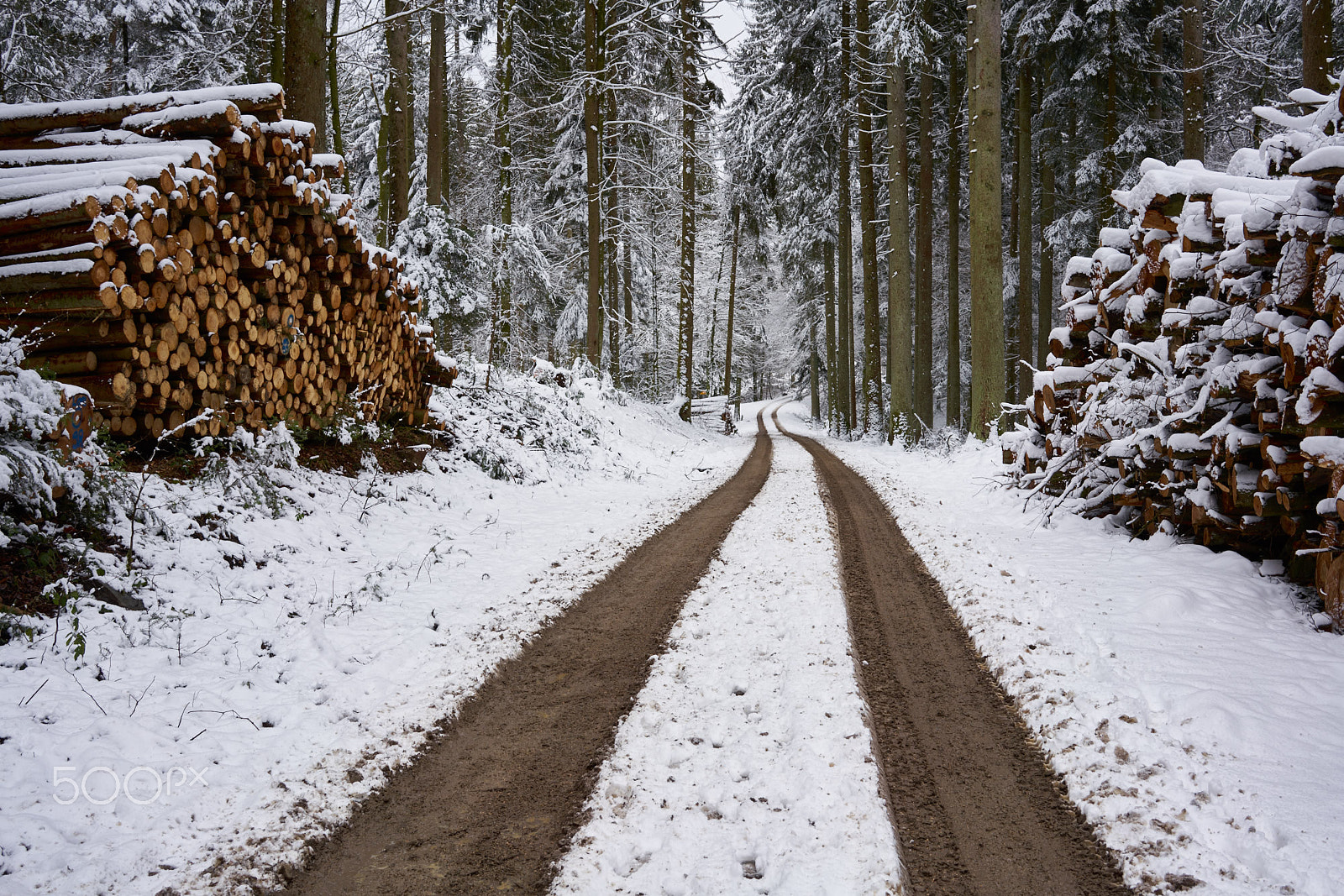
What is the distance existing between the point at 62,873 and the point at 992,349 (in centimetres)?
1305

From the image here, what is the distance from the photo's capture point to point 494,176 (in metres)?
22.4

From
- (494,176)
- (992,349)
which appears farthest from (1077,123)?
(494,176)

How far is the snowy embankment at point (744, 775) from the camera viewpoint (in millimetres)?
2426

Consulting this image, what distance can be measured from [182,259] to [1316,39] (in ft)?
48.1

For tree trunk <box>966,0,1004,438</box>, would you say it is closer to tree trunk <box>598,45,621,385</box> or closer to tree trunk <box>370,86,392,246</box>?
tree trunk <box>598,45,621,385</box>

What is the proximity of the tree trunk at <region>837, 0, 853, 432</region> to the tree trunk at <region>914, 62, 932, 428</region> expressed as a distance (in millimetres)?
2221

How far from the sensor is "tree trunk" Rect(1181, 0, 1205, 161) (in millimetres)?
12067

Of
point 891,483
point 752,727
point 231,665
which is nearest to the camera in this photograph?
point 752,727

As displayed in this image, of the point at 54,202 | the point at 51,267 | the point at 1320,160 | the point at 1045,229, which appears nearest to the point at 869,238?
the point at 1045,229

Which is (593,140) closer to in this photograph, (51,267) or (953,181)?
(953,181)

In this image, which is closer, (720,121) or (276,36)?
(276,36)

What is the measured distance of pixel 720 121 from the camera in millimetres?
24406

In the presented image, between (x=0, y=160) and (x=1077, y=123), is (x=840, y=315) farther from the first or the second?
(x=0, y=160)

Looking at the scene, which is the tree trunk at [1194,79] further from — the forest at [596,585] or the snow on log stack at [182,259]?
the snow on log stack at [182,259]
